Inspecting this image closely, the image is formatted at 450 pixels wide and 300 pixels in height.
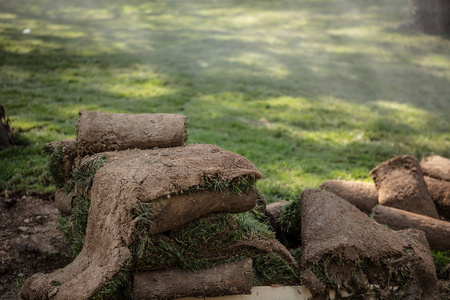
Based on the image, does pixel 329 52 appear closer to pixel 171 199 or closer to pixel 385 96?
pixel 385 96

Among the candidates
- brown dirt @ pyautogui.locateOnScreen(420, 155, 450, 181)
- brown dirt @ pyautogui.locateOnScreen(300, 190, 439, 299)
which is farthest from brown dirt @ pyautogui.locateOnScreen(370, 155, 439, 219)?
brown dirt @ pyautogui.locateOnScreen(300, 190, 439, 299)

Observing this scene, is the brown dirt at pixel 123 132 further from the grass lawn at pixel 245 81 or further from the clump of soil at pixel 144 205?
the grass lawn at pixel 245 81

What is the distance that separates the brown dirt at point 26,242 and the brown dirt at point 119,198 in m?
1.02

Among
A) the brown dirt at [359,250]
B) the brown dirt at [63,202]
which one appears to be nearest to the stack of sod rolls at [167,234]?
the brown dirt at [359,250]

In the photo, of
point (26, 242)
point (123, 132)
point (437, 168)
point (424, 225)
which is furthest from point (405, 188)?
point (26, 242)

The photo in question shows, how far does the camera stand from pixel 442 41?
1606 centimetres

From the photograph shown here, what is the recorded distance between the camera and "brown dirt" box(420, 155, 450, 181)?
5.07 metres

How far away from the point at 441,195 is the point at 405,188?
0.65m

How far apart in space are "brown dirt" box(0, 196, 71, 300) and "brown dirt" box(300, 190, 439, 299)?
2.55 metres

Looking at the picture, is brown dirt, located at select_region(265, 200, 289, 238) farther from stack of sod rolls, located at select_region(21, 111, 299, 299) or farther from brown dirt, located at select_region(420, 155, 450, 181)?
brown dirt, located at select_region(420, 155, 450, 181)

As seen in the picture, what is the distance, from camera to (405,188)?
4.66 metres

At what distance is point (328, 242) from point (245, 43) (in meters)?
13.5

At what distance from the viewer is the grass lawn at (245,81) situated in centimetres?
718

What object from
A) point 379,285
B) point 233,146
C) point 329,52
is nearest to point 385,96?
point 329,52
